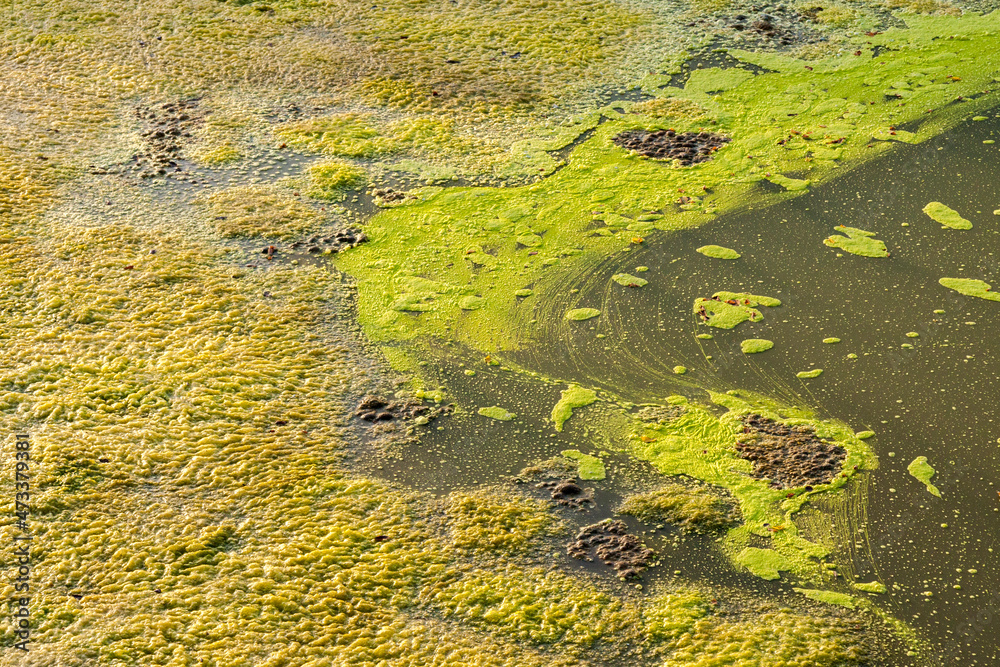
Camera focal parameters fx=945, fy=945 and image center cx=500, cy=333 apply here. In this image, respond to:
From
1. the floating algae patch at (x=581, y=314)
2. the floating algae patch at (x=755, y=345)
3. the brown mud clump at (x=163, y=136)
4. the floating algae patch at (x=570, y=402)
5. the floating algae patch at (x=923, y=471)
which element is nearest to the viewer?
the floating algae patch at (x=923, y=471)

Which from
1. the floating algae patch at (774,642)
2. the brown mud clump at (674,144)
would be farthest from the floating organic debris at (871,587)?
the brown mud clump at (674,144)

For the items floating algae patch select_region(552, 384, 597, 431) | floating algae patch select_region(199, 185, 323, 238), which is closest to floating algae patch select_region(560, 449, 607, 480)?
floating algae patch select_region(552, 384, 597, 431)

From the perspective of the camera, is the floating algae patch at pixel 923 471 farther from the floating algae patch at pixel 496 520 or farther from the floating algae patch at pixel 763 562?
the floating algae patch at pixel 496 520

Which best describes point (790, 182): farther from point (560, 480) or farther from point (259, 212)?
point (259, 212)

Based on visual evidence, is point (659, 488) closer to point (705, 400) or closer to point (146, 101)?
point (705, 400)

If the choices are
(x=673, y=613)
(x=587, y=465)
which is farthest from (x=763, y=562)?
(x=587, y=465)

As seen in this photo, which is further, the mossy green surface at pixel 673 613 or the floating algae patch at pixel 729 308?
the floating algae patch at pixel 729 308

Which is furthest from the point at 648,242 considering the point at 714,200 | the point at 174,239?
the point at 174,239
